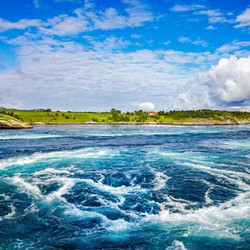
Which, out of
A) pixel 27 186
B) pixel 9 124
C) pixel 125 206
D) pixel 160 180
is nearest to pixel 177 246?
pixel 125 206

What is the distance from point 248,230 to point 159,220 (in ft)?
19.1

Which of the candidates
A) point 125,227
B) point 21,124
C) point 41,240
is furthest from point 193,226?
point 21,124

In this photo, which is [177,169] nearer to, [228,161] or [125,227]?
[228,161]

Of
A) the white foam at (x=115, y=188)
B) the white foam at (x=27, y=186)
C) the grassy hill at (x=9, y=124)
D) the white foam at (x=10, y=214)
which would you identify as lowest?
the white foam at (x=10, y=214)

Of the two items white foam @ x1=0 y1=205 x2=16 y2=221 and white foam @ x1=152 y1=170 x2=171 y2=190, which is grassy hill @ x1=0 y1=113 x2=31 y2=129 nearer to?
white foam @ x1=152 y1=170 x2=171 y2=190

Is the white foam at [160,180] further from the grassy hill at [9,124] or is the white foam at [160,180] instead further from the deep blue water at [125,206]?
the grassy hill at [9,124]

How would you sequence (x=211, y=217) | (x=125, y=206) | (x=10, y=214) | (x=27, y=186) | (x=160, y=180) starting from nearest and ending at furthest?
(x=211, y=217) < (x=10, y=214) < (x=125, y=206) < (x=27, y=186) < (x=160, y=180)

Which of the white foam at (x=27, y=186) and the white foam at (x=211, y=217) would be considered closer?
the white foam at (x=211, y=217)

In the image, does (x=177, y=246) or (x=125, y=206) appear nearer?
(x=177, y=246)

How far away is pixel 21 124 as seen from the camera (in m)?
155

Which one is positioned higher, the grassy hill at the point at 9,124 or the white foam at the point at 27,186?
the grassy hill at the point at 9,124

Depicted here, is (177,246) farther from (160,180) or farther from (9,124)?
(9,124)

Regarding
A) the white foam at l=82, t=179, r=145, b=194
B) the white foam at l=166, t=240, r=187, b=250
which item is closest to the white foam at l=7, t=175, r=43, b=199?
the white foam at l=82, t=179, r=145, b=194

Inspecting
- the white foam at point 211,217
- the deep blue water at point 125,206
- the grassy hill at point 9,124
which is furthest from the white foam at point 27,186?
the grassy hill at point 9,124
